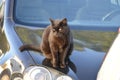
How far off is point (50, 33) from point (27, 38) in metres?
0.50

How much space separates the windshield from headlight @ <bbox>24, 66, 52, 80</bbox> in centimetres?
117

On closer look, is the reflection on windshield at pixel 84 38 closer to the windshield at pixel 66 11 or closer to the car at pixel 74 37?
the car at pixel 74 37

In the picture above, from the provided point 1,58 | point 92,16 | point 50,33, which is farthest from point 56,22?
point 92,16

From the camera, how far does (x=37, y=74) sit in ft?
12.4

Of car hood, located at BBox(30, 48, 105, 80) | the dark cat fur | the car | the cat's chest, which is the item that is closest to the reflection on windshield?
the car

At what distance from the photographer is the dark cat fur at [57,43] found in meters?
3.82

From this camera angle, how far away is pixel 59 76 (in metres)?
3.79

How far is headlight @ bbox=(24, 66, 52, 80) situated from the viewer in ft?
12.4

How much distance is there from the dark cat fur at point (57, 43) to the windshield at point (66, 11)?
988 millimetres

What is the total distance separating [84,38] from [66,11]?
675 mm

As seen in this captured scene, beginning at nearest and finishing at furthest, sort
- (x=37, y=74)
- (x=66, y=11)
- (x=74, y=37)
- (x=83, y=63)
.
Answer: (x=37, y=74), (x=83, y=63), (x=74, y=37), (x=66, y=11)

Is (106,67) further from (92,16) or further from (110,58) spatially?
(92,16)

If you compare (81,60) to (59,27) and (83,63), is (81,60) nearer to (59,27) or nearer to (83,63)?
(83,63)

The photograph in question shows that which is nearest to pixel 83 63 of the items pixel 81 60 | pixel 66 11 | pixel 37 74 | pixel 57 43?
pixel 81 60
